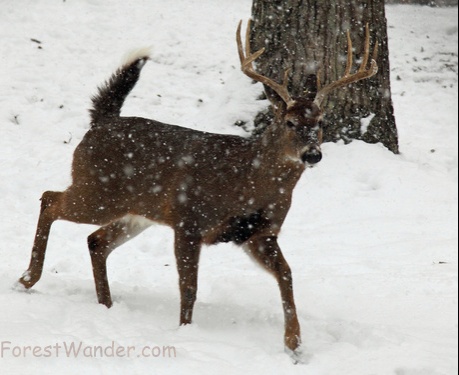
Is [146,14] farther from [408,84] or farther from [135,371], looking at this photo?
[135,371]

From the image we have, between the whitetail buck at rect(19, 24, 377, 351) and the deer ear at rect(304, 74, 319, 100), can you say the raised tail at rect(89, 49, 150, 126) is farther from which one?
the deer ear at rect(304, 74, 319, 100)

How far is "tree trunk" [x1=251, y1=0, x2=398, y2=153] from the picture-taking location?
301 inches

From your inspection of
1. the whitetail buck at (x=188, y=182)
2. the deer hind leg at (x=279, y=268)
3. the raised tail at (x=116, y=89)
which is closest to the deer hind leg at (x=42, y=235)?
the whitetail buck at (x=188, y=182)

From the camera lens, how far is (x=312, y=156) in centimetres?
431

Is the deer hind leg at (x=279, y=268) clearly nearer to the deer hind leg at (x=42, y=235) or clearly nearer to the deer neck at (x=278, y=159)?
the deer neck at (x=278, y=159)

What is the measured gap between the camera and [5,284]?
16.5ft

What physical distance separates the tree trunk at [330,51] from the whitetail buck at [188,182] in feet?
8.70

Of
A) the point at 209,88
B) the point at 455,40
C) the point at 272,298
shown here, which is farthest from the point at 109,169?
the point at 455,40

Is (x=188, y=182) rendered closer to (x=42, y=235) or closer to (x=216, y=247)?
(x=42, y=235)

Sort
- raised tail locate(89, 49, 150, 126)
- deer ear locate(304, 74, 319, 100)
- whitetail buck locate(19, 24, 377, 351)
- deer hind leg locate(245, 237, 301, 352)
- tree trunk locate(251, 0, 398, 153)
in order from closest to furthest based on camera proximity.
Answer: deer hind leg locate(245, 237, 301, 352) < whitetail buck locate(19, 24, 377, 351) < deer ear locate(304, 74, 319, 100) < raised tail locate(89, 49, 150, 126) < tree trunk locate(251, 0, 398, 153)

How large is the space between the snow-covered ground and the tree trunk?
12.3 inches

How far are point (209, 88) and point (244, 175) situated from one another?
549cm

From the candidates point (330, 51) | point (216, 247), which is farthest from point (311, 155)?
point (330, 51)

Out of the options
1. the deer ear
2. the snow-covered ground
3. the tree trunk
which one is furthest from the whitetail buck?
the tree trunk
